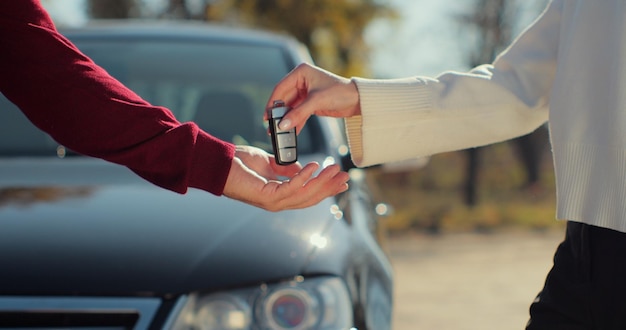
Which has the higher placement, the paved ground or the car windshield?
the car windshield

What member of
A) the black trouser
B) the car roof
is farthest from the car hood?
the car roof

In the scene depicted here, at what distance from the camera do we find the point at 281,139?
5.45 ft

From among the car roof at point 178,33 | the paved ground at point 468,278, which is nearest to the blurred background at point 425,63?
the paved ground at point 468,278

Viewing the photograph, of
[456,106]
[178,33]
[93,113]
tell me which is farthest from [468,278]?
[93,113]

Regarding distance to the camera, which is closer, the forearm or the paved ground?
the forearm

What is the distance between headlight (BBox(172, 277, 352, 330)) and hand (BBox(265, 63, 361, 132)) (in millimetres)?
584

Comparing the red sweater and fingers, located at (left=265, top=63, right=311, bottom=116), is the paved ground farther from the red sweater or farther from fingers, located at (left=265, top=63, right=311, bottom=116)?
the red sweater

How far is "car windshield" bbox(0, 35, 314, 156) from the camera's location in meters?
3.30

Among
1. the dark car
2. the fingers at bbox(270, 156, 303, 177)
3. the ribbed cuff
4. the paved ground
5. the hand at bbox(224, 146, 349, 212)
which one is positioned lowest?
the paved ground

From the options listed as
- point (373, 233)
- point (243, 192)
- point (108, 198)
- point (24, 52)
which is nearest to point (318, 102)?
point (243, 192)

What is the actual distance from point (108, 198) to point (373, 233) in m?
0.93

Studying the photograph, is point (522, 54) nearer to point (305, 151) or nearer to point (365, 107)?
point (365, 107)

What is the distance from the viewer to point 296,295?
2211 mm

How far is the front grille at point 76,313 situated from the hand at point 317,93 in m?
0.67
